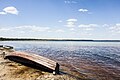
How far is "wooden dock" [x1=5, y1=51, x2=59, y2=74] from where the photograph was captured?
15571 millimetres

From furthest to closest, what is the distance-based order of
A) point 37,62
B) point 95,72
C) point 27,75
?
point 95,72 < point 37,62 < point 27,75

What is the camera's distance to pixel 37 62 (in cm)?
1683

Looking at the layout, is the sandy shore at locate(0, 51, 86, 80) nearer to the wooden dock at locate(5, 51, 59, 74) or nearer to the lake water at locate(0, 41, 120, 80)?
the wooden dock at locate(5, 51, 59, 74)

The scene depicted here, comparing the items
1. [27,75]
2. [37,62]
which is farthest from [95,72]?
[27,75]

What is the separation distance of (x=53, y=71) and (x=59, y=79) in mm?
1642

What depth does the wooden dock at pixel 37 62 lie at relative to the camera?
51.1 feet

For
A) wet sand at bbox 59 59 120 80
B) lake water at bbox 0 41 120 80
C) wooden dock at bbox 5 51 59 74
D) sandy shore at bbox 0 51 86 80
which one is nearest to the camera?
sandy shore at bbox 0 51 86 80

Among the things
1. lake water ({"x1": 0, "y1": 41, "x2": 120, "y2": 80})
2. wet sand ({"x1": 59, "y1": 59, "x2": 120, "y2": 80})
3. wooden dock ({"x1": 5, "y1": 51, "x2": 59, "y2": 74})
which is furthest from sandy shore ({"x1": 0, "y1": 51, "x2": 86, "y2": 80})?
lake water ({"x1": 0, "y1": 41, "x2": 120, "y2": 80})

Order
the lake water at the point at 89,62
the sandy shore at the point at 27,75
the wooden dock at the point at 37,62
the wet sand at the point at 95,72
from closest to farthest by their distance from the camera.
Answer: the sandy shore at the point at 27,75 → the wooden dock at the point at 37,62 → the wet sand at the point at 95,72 → the lake water at the point at 89,62

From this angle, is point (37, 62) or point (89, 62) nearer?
point (37, 62)

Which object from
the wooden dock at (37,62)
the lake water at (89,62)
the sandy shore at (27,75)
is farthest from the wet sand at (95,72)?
the sandy shore at (27,75)

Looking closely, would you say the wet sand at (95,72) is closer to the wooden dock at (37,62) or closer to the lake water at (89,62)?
the lake water at (89,62)

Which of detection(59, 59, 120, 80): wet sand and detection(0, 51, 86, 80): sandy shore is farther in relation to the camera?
detection(59, 59, 120, 80): wet sand

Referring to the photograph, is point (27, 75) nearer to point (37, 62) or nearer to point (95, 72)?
point (37, 62)
